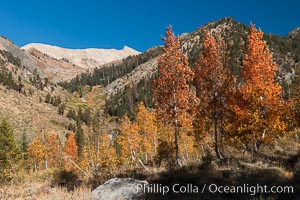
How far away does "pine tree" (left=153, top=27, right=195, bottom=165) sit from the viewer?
20797 mm

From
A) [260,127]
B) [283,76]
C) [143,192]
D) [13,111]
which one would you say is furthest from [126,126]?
[283,76]

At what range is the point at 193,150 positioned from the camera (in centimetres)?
3838

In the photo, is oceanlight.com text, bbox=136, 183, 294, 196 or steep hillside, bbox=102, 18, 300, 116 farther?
steep hillside, bbox=102, 18, 300, 116

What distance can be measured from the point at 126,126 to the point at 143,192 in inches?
1259

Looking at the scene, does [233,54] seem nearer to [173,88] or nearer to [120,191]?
[173,88]

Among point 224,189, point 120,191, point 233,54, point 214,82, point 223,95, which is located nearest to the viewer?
point 120,191

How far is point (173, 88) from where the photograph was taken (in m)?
21.0

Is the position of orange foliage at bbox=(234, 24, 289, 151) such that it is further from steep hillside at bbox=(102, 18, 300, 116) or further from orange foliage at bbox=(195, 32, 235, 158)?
steep hillside at bbox=(102, 18, 300, 116)

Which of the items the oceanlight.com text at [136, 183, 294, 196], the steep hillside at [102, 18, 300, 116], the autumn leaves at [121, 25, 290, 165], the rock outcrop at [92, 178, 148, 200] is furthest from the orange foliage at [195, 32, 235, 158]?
the steep hillside at [102, 18, 300, 116]

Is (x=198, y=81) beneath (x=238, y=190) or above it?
above

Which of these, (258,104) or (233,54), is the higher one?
(233,54)

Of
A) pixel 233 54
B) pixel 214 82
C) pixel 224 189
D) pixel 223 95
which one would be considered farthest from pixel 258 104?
pixel 233 54

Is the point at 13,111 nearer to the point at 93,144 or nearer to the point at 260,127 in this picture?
the point at 93,144

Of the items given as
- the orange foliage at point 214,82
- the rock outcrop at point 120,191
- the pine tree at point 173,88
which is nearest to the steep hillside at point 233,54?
the orange foliage at point 214,82
